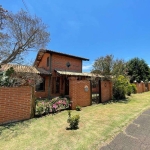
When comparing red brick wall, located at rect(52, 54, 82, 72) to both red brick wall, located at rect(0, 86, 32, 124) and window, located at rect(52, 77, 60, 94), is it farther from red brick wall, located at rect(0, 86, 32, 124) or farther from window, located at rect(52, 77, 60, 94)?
red brick wall, located at rect(0, 86, 32, 124)

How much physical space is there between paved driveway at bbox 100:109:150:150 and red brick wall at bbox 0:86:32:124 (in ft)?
14.9

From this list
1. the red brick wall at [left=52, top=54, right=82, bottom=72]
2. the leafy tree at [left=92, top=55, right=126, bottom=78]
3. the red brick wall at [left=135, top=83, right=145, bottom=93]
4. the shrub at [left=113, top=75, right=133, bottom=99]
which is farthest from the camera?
the red brick wall at [left=135, top=83, right=145, bottom=93]

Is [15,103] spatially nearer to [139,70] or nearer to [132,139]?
[132,139]

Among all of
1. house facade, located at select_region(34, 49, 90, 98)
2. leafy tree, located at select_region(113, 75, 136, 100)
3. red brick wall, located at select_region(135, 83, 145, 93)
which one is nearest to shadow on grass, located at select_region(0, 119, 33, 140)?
house facade, located at select_region(34, 49, 90, 98)

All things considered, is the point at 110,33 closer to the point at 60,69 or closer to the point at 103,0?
the point at 103,0

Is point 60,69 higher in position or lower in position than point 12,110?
higher

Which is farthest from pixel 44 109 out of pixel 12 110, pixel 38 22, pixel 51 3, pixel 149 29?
pixel 149 29

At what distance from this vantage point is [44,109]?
293 inches

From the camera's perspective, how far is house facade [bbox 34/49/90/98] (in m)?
16.3

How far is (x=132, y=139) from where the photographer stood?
13.3 feet

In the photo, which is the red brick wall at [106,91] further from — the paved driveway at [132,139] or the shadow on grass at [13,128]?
the shadow on grass at [13,128]

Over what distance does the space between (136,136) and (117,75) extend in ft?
32.2

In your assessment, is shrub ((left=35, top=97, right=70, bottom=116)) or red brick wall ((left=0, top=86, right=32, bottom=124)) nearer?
red brick wall ((left=0, top=86, right=32, bottom=124))

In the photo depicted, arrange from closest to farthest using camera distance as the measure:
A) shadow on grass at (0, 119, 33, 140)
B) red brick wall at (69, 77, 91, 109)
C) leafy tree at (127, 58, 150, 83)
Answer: shadow on grass at (0, 119, 33, 140) < red brick wall at (69, 77, 91, 109) < leafy tree at (127, 58, 150, 83)
